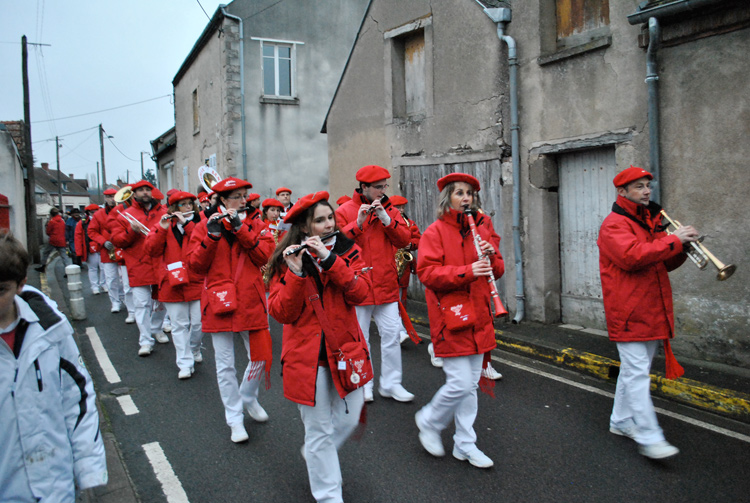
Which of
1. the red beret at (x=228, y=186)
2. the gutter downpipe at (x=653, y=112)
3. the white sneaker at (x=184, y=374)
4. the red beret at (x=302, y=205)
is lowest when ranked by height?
the white sneaker at (x=184, y=374)

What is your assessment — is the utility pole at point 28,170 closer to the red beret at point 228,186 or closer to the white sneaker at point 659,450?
the red beret at point 228,186

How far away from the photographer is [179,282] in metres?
5.99

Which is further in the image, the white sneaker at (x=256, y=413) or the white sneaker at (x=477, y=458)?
the white sneaker at (x=256, y=413)

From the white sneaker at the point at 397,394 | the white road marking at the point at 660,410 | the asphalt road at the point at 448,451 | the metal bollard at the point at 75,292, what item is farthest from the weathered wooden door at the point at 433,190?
the metal bollard at the point at 75,292

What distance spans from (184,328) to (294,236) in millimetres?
3542

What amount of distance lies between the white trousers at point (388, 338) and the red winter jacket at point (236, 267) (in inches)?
41.0

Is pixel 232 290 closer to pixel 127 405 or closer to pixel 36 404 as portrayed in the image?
pixel 127 405

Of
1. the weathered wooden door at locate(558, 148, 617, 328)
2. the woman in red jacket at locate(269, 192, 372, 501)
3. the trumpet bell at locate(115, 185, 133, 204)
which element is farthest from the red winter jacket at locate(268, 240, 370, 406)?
the weathered wooden door at locate(558, 148, 617, 328)

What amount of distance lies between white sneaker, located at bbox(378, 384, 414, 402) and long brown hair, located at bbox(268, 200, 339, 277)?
8.08ft

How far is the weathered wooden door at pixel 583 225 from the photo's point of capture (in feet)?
24.7

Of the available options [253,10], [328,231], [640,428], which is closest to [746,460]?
[640,428]

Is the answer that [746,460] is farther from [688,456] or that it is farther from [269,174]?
[269,174]

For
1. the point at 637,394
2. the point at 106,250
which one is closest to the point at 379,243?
the point at 637,394

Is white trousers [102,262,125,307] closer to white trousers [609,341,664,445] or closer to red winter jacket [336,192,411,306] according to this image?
red winter jacket [336,192,411,306]
